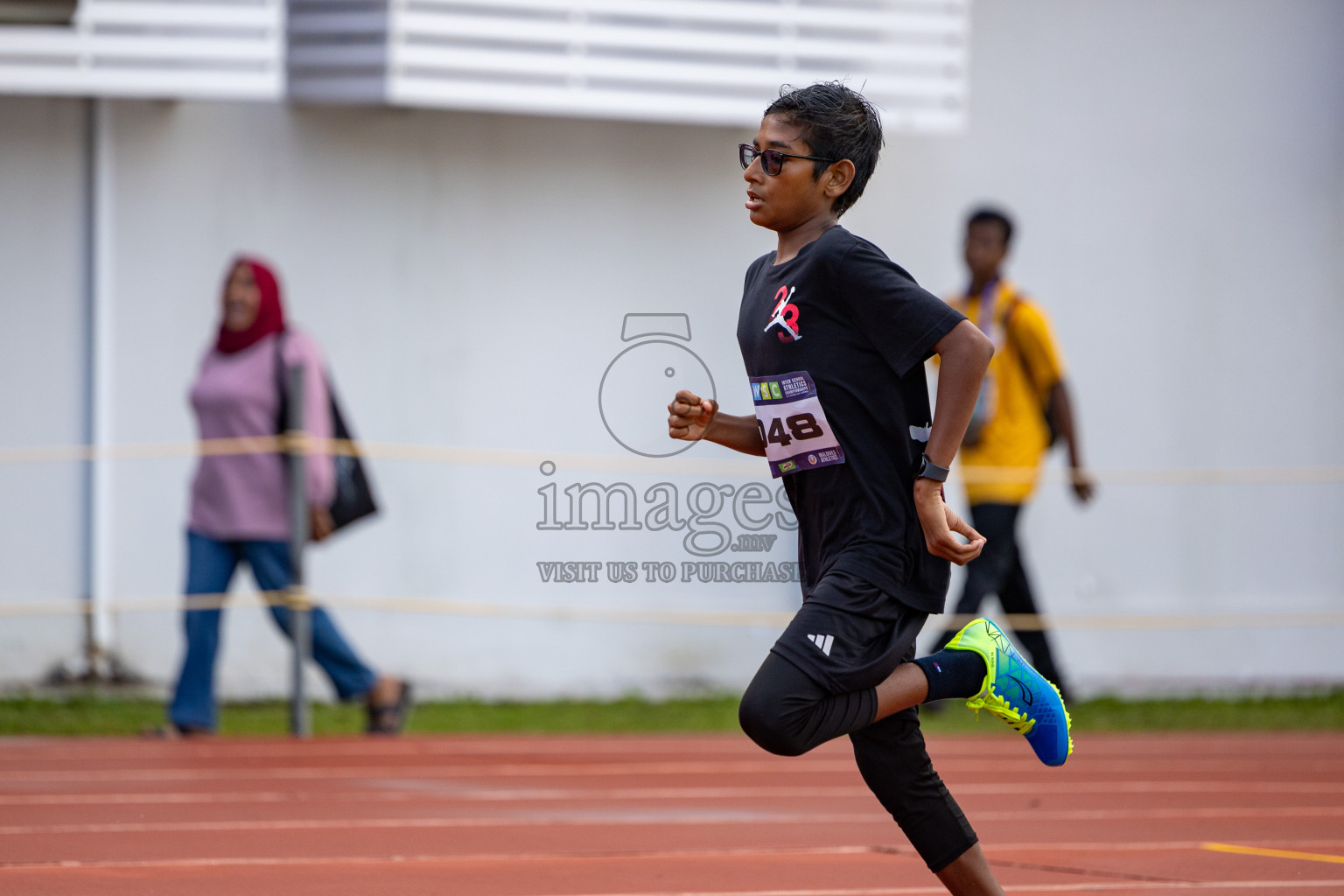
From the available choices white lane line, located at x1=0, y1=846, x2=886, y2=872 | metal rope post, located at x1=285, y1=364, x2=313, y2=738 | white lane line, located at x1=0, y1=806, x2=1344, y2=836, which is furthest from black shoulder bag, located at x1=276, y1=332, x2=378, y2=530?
white lane line, located at x1=0, y1=846, x2=886, y2=872

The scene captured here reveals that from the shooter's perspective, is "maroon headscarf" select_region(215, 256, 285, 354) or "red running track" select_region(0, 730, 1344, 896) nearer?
"red running track" select_region(0, 730, 1344, 896)

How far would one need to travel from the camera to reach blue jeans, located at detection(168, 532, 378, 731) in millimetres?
7609

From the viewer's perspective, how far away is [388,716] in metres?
7.80

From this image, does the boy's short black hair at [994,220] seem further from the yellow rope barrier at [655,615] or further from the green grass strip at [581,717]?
the green grass strip at [581,717]

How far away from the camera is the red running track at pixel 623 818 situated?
169 inches

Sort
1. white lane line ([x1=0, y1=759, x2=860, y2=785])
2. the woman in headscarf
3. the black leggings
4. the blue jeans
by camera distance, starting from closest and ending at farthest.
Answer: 1. the black leggings
2. white lane line ([x1=0, y1=759, x2=860, y2=785])
3. the blue jeans
4. the woman in headscarf

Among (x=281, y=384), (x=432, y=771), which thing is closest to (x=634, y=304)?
(x=281, y=384)

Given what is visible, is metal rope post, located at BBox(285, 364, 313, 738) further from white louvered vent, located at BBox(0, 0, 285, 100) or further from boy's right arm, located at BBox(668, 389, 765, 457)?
boy's right arm, located at BBox(668, 389, 765, 457)

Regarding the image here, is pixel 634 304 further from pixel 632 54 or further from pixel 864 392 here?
pixel 864 392

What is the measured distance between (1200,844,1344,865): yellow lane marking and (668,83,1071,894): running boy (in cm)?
155

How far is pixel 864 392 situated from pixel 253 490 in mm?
5017

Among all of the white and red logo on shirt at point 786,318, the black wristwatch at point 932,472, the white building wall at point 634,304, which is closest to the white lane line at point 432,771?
the white building wall at point 634,304

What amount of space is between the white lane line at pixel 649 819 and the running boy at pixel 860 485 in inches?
85.2

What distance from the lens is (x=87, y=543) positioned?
945cm
